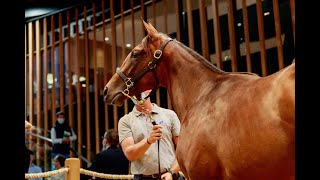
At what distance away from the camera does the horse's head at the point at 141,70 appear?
2.69 metres

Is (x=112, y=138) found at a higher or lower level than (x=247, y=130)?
lower

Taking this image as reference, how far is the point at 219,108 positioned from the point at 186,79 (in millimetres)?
509

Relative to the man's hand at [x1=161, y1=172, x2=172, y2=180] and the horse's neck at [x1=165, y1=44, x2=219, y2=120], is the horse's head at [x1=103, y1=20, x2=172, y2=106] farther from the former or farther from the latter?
the man's hand at [x1=161, y1=172, x2=172, y2=180]

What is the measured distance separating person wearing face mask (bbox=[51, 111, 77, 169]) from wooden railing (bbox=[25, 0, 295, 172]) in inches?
9.1

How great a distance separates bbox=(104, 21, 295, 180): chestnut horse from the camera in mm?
1751

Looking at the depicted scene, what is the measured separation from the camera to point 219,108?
214 cm

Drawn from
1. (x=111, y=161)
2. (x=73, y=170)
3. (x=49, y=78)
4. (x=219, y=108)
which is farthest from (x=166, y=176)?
(x=49, y=78)

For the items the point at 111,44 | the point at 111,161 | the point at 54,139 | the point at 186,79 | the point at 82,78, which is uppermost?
the point at 111,44

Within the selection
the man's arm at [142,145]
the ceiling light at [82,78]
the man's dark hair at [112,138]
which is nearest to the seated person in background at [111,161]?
the man's dark hair at [112,138]

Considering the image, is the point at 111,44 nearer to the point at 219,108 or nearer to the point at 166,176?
the point at 166,176

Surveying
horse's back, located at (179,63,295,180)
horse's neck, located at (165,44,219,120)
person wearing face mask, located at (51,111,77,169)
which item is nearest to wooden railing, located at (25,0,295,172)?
person wearing face mask, located at (51,111,77,169)

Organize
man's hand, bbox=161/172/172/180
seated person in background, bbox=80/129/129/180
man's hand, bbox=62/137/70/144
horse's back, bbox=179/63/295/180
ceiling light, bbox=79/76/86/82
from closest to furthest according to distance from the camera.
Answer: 1. horse's back, bbox=179/63/295/180
2. man's hand, bbox=161/172/172/180
3. seated person in background, bbox=80/129/129/180
4. man's hand, bbox=62/137/70/144
5. ceiling light, bbox=79/76/86/82

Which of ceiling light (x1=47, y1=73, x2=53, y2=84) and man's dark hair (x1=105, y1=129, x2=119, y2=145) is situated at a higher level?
ceiling light (x1=47, y1=73, x2=53, y2=84)

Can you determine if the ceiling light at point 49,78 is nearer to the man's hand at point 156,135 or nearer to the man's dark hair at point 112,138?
the man's dark hair at point 112,138
